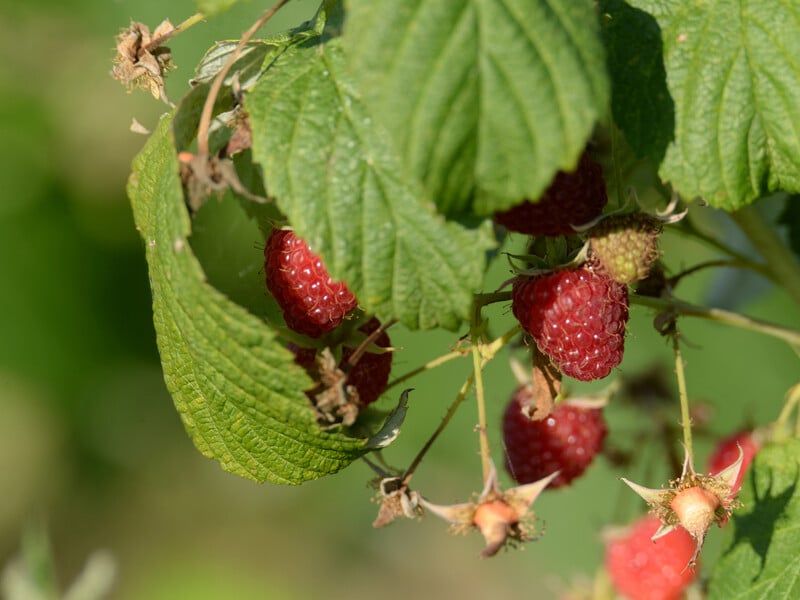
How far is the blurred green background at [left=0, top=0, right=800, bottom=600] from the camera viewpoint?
6.02m

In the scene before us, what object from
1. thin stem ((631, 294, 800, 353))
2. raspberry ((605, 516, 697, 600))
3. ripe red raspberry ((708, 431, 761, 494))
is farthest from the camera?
raspberry ((605, 516, 697, 600))

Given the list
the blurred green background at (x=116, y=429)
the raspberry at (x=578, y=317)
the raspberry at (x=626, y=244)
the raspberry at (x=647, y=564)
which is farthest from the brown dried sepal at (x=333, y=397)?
the blurred green background at (x=116, y=429)

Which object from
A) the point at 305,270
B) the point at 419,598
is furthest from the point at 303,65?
the point at 419,598

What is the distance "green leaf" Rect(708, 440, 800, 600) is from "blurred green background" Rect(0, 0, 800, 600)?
299cm

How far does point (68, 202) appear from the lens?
20.8 ft

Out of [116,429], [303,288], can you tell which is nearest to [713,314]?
[303,288]

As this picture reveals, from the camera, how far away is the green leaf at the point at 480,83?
1.04 metres

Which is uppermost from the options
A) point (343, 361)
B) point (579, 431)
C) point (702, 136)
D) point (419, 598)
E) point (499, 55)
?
point (499, 55)

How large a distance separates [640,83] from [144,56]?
0.71 meters

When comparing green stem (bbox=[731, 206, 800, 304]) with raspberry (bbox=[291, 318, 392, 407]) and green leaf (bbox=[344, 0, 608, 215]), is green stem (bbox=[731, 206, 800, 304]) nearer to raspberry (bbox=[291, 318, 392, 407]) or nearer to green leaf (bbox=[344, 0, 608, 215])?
raspberry (bbox=[291, 318, 392, 407])

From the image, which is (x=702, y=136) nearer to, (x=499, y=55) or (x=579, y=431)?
(x=499, y=55)

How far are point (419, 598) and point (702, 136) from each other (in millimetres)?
6307

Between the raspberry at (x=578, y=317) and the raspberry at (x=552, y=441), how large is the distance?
433mm

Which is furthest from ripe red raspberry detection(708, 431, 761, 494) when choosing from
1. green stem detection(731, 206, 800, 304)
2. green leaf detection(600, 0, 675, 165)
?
green leaf detection(600, 0, 675, 165)
